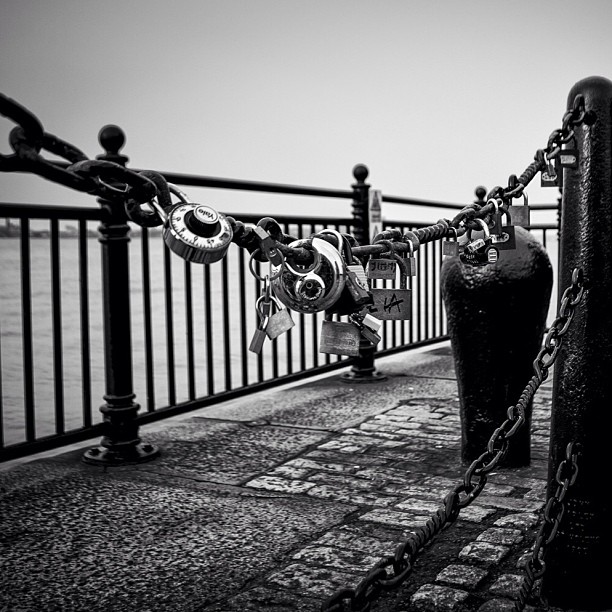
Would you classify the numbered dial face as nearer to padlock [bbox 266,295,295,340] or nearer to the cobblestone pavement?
padlock [bbox 266,295,295,340]

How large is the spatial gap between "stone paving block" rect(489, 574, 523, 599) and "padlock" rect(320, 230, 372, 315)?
1345mm

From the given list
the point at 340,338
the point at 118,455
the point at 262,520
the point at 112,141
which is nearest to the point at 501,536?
the point at 262,520

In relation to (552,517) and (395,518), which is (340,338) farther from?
(395,518)

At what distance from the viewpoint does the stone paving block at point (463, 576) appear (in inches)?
110

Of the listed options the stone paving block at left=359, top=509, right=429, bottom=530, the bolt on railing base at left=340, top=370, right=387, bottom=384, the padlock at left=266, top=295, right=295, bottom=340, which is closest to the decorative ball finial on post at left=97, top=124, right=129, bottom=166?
the stone paving block at left=359, top=509, right=429, bottom=530

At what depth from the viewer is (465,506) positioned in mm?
1885

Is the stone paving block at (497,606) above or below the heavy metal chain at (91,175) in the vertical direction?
below

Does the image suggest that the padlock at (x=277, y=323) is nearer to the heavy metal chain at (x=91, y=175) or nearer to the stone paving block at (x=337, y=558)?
the heavy metal chain at (x=91, y=175)

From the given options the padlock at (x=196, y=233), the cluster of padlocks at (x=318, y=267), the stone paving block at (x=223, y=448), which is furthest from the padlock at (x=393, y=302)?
the stone paving block at (x=223, y=448)

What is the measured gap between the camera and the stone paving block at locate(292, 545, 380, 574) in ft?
9.71

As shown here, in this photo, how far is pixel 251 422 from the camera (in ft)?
17.6

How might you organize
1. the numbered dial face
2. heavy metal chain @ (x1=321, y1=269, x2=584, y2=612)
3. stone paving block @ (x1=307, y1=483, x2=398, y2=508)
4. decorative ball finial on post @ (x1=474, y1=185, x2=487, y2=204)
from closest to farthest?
the numbered dial face → heavy metal chain @ (x1=321, y1=269, x2=584, y2=612) → stone paving block @ (x1=307, y1=483, x2=398, y2=508) → decorative ball finial on post @ (x1=474, y1=185, x2=487, y2=204)

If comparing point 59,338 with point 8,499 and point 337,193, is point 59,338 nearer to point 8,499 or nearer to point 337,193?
point 8,499

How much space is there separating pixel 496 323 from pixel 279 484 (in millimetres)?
1292
